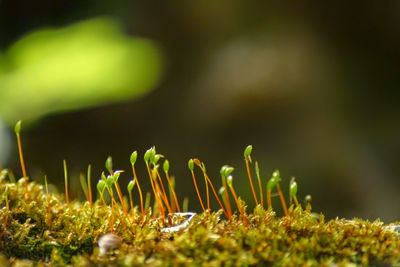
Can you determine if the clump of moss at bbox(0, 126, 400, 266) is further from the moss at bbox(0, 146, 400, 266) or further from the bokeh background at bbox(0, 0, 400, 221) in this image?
the bokeh background at bbox(0, 0, 400, 221)

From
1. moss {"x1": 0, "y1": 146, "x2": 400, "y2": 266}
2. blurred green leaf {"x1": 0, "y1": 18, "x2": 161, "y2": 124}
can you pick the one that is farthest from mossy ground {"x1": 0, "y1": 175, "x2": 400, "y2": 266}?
blurred green leaf {"x1": 0, "y1": 18, "x2": 161, "y2": 124}

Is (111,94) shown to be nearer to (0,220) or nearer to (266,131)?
(266,131)

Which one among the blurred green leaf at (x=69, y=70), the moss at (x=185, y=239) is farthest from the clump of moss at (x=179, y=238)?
the blurred green leaf at (x=69, y=70)

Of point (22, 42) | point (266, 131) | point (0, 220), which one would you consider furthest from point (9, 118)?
point (0, 220)

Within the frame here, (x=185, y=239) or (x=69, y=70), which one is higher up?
(x=69, y=70)

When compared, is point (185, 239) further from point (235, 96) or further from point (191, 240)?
point (235, 96)

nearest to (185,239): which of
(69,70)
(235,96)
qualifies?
(69,70)

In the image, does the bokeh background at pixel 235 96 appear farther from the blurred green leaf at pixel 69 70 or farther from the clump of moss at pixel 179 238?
the clump of moss at pixel 179 238
